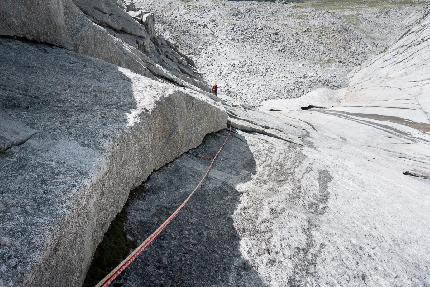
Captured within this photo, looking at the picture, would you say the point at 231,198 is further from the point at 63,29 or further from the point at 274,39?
the point at 274,39

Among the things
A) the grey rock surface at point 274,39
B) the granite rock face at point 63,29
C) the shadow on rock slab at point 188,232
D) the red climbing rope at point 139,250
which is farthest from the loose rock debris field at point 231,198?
the grey rock surface at point 274,39

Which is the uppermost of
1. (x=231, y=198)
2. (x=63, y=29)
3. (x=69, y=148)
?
(x=63, y=29)

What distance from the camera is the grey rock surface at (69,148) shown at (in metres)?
4.72

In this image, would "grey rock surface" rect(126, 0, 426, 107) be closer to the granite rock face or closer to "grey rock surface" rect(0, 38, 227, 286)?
the granite rock face

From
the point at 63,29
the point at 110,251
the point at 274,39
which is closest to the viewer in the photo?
the point at 110,251

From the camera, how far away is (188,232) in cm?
823

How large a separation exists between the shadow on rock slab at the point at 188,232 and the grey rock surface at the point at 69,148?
1.71 ft

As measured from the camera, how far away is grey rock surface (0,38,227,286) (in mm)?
4719

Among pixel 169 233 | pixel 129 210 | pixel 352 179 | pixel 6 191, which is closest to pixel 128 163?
pixel 129 210

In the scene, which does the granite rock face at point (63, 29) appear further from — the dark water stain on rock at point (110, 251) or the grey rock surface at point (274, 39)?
the grey rock surface at point (274, 39)

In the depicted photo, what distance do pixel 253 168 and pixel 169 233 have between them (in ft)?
17.1

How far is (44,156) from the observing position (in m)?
6.12

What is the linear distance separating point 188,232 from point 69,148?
314 cm

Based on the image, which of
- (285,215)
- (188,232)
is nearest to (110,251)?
(188,232)
